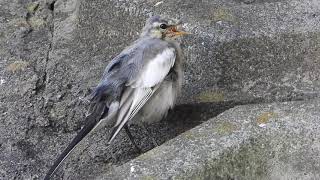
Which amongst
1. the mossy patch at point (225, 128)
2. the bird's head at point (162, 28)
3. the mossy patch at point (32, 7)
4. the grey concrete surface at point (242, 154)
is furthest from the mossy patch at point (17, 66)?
the mossy patch at point (225, 128)

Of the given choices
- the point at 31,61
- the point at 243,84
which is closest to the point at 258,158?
the point at 243,84

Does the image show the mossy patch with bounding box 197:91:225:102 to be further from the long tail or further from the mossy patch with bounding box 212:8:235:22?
the long tail

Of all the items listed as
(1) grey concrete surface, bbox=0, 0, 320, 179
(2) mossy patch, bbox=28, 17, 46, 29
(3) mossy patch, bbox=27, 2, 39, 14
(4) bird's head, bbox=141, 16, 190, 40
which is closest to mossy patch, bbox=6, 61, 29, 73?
(1) grey concrete surface, bbox=0, 0, 320, 179

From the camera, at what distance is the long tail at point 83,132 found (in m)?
3.27

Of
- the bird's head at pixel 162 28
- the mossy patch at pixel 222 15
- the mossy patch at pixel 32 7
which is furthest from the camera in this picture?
the mossy patch at pixel 32 7

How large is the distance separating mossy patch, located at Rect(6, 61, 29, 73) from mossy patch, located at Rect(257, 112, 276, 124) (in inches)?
63.9

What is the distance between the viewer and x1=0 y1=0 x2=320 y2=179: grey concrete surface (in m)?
3.71

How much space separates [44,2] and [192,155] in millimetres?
2265

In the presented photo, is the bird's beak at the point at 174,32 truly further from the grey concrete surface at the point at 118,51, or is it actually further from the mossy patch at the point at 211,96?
the mossy patch at the point at 211,96

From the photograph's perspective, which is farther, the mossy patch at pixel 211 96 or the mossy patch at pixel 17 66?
the mossy patch at pixel 17 66

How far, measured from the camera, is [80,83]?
4.14 meters

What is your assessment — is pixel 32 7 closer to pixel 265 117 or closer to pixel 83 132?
pixel 83 132

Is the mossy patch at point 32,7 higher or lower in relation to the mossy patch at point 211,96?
higher

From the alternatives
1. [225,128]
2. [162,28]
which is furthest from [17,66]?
[225,128]
